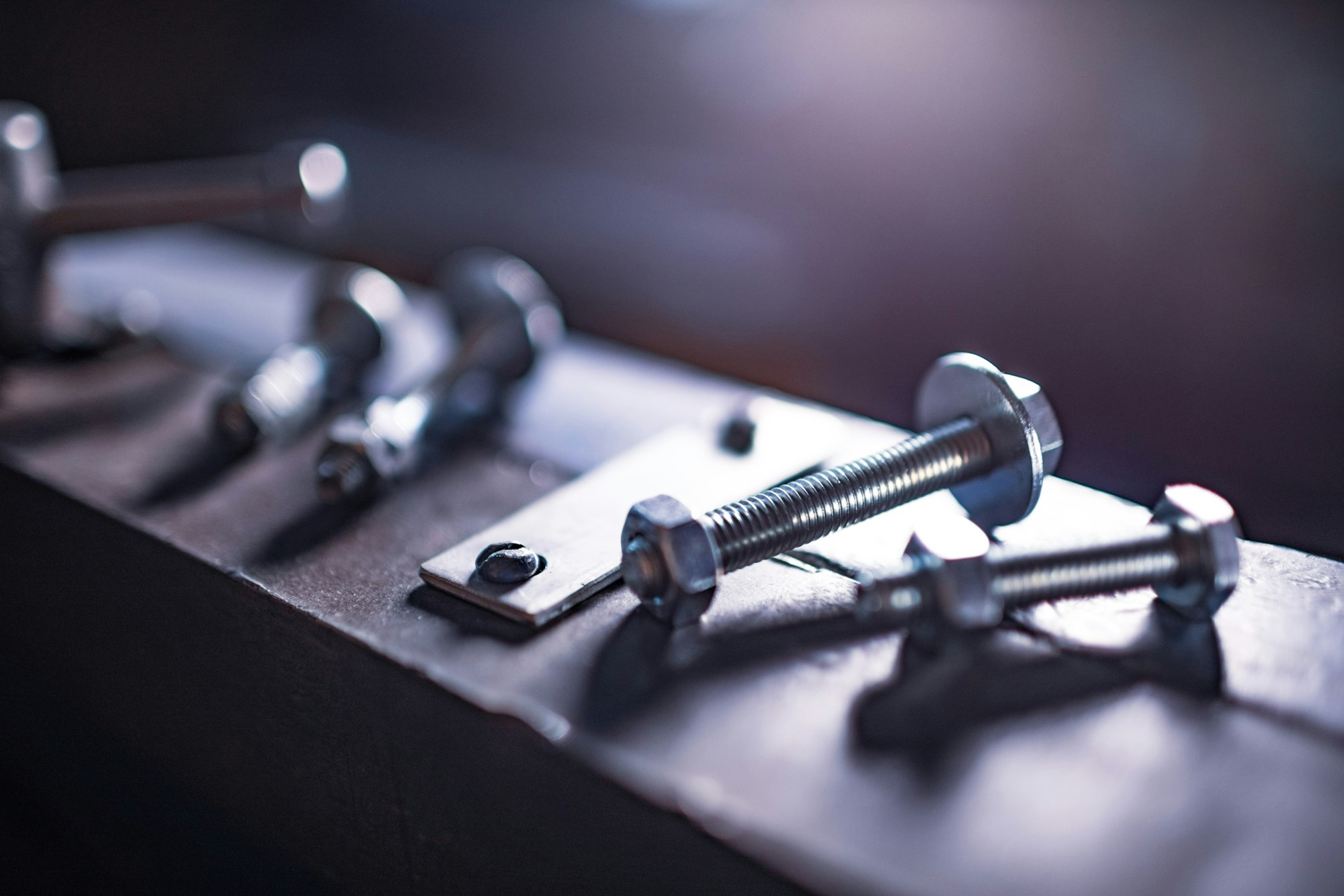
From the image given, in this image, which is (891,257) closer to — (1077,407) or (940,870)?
(1077,407)

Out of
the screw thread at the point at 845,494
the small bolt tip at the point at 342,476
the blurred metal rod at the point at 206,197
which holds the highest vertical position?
the blurred metal rod at the point at 206,197

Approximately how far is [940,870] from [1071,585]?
204 mm

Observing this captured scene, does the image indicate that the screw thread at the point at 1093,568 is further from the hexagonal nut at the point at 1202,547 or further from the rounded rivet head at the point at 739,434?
the rounded rivet head at the point at 739,434

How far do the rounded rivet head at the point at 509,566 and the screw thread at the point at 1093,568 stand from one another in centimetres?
28

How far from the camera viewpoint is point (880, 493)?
686 millimetres

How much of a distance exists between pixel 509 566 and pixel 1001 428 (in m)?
0.33

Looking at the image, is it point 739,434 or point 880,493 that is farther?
point 739,434

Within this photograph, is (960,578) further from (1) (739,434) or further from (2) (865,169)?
(2) (865,169)

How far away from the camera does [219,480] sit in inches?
33.8

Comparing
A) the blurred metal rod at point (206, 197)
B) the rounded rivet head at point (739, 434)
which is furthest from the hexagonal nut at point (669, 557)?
the blurred metal rod at point (206, 197)

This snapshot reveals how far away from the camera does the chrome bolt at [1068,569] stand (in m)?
0.57

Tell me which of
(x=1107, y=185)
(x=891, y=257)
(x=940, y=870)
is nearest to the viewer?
(x=940, y=870)

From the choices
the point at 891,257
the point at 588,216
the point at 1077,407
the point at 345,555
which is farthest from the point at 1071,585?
the point at 588,216

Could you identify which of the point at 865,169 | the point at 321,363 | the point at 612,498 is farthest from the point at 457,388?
the point at 865,169
